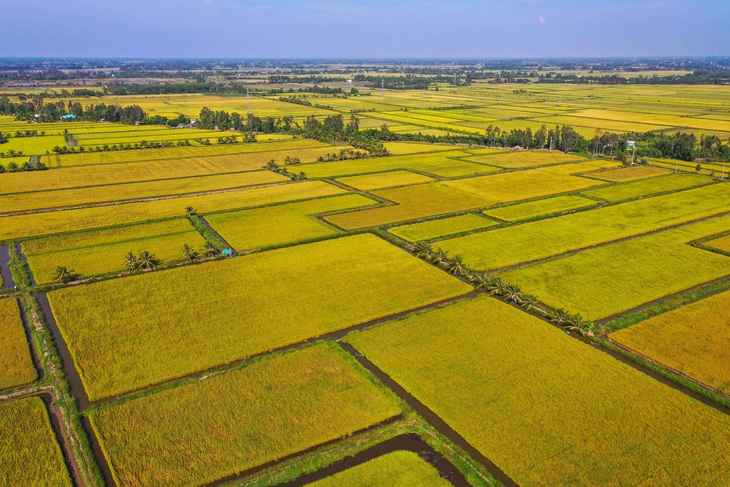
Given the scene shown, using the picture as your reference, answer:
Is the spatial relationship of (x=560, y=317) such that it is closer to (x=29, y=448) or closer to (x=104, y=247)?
(x=29, y=448)

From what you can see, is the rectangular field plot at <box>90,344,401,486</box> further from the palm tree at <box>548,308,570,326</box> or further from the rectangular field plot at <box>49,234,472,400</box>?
the palm tree at <box>548,308,570,326</box>

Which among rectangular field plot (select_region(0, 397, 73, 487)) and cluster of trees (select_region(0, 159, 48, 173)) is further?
cluster of trees (select_region(0, 159, 48, 173))

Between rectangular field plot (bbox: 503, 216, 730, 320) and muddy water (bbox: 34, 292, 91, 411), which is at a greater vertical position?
rectangular field plot (bbox: 503, 216, 730, 320)

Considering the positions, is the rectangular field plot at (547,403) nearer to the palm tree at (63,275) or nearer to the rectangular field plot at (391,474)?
the rectangular field plot at (391,474)

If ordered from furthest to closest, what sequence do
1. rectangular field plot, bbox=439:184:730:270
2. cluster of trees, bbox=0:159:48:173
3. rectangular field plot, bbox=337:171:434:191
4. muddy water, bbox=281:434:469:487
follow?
cluster of trees, bbox=0:159:48:173 < rectangular field plot, bbox=337:171:434:191 < rectangular field plot, bbox=439:184:730:270 < muddy water, bbox=281:434:469:487

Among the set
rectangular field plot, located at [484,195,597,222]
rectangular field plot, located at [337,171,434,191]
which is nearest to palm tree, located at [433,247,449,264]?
rectangular field plot, located at [484,195,597,222]

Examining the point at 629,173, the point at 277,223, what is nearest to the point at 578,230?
the point at 277,223
